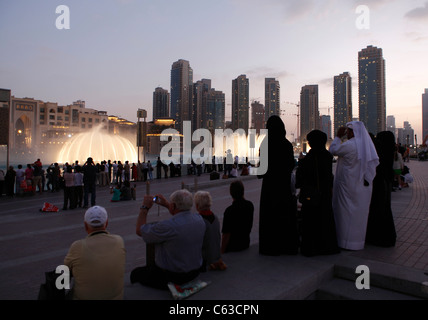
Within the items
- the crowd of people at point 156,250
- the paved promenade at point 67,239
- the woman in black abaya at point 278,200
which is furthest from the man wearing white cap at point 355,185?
the crowd of people at point 156,250

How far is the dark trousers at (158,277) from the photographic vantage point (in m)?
3.33

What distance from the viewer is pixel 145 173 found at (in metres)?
24.4

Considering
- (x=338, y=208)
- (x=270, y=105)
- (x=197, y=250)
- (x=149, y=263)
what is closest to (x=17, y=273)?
(x=149, y=263)

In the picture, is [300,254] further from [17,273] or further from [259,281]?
[17,273]

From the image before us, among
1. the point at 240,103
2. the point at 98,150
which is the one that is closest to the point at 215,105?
the point at 240,103

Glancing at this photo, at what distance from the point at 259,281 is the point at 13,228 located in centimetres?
814

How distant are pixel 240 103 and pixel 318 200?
171 metres

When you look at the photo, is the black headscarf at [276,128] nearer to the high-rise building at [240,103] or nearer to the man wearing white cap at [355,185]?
the man wearing white cap at [355,185]

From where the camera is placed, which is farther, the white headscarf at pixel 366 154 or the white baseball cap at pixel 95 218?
the white headscarf at pixel 366 154

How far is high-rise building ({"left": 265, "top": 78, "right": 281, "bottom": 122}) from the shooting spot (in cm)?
Result: 13788

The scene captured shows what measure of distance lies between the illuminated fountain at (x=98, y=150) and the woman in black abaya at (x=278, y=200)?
45374 millimetres

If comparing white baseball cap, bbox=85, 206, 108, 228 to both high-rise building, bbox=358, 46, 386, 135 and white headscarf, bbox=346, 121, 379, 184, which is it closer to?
white headscarf, bbox=346, 121, 379, 184

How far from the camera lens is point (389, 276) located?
3758 millimetres

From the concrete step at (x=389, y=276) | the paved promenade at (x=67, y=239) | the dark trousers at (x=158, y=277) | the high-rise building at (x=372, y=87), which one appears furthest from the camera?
the high-rise building at (x=372, y=87)
